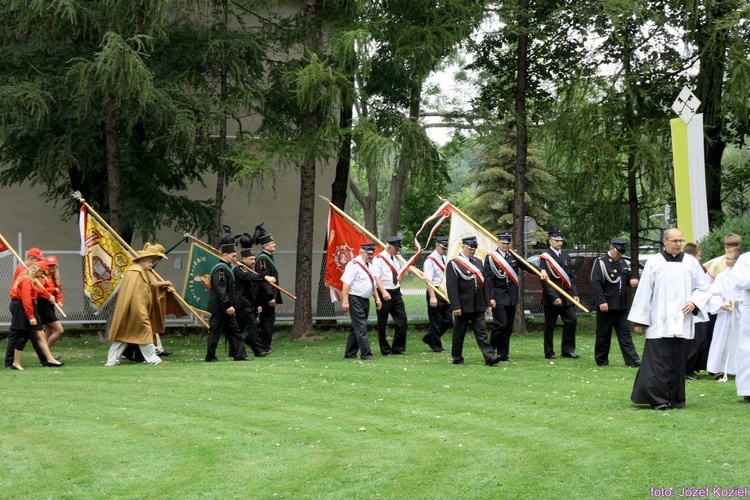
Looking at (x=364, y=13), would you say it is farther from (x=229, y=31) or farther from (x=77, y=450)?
(x=77, y=450)

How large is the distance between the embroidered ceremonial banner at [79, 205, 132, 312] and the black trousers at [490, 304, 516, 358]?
253 inches

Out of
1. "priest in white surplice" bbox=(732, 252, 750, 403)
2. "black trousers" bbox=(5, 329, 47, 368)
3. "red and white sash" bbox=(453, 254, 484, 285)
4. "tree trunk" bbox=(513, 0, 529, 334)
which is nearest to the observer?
"priest in white surplice" bbox=(732, 252, 750, 403)

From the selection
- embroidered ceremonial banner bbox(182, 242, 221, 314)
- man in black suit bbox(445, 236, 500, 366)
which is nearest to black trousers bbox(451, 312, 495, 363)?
man in black suit bbox(445, 236, 500, 366)

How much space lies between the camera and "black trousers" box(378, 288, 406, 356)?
18703mm

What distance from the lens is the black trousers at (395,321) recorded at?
61.4 ft

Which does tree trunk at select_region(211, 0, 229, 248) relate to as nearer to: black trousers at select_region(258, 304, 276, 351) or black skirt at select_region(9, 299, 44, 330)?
black trousers at select_region(258, 304, 276, 351)

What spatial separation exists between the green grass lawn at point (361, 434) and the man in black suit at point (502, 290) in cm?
105

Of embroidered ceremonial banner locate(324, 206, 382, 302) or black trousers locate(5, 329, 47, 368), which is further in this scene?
embroidered ceremonial banner locate(324, 206, 382, 302)

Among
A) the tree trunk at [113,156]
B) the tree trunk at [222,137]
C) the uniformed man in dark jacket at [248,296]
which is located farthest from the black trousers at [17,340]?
the tree trunk at [222,137]

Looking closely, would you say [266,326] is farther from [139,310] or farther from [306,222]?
[306,222]

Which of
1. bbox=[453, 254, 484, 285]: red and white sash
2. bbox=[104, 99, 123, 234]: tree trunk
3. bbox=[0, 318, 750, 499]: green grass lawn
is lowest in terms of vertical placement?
bbox=[0, 318, 750, 499]: green grass lawn

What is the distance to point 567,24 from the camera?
25016 millimetres

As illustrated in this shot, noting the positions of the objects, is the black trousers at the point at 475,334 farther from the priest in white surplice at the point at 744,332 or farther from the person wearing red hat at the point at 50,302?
the person wearing red hat at the point at 50,302

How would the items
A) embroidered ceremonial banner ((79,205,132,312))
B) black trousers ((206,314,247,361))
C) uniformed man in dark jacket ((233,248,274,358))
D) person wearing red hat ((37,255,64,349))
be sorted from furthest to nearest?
1. embroidered ceremonial banner ((79,205,132,312))
2. uniformed man in dark jacket ((233,248,274,358))
3. black trousers ((206,314,247,361))
4. person wearing red hat ((37,255,64,349))
